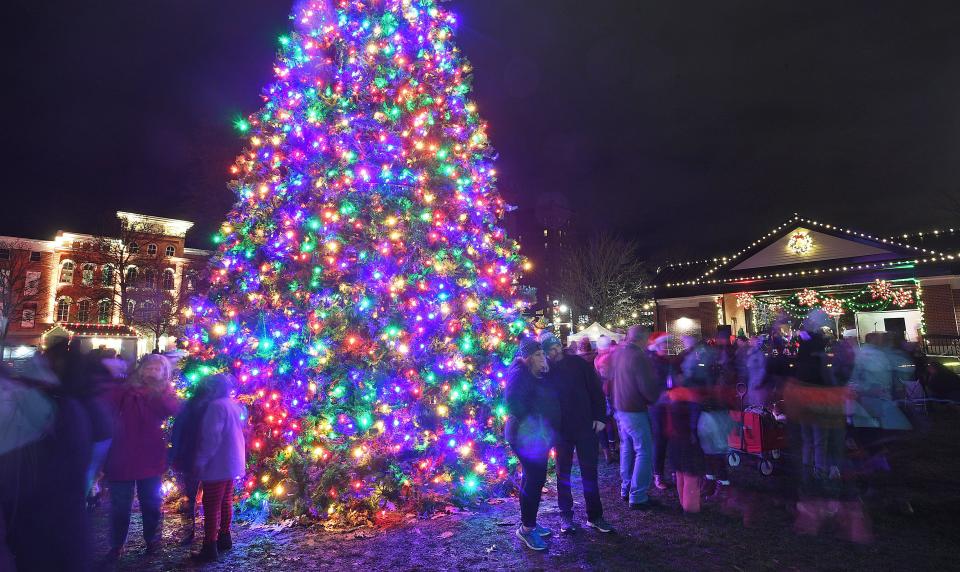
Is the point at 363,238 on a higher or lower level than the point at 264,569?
higher

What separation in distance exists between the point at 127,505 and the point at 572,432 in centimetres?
451

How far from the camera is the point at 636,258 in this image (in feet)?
142

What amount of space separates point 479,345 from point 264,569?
3.72m

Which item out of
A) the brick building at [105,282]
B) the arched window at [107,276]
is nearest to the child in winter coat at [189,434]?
the brick building at [105,282]

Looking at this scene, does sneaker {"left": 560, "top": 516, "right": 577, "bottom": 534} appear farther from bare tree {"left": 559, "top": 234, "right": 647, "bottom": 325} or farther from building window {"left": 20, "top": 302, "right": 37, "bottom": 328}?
Result: building window {"left": 20, "top": 302, "right": 37, "bottom": 328}

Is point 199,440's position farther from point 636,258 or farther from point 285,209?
point 636,258

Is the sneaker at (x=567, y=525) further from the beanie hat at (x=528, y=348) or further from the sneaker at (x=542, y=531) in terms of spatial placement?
the beanie hat at (x=528, y=348)

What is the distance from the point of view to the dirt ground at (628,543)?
4.73 meters

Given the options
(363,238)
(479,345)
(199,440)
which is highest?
(363,238)

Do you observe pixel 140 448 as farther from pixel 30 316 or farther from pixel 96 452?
pixel 30 316

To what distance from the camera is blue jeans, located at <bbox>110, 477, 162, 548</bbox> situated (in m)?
4.86

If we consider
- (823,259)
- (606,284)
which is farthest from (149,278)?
(823,259)

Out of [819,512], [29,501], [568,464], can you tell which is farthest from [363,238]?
[819,512]

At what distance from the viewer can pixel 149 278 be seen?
3469 cm
